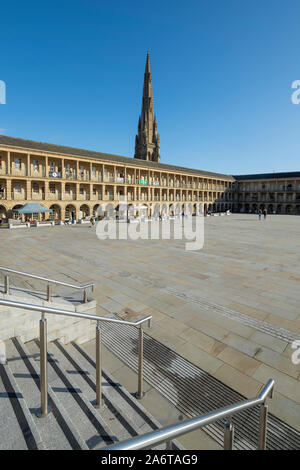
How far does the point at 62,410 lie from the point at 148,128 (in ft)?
273

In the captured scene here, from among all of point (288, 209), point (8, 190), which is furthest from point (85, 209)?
point (288, 209)

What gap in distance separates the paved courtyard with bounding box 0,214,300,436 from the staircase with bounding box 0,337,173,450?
181cm

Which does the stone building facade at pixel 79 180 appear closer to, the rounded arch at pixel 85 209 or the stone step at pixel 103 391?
the rounded arch at pixel 85 209

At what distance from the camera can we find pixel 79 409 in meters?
3.06

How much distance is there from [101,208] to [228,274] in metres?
34.5

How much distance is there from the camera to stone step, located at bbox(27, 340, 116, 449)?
2677 mm

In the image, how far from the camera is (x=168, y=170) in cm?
5416

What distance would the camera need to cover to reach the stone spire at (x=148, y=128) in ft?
253

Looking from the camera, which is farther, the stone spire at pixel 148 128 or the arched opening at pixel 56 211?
the stone spire at pixel 148 128

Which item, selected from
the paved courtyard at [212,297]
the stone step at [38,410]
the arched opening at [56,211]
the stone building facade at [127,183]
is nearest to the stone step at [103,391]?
the stone step at [38,410]

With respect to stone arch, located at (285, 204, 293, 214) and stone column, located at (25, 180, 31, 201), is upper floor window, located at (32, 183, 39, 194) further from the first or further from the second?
stone arch, located at (285, 204, 293, 214)

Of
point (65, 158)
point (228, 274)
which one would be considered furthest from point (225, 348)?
point (65, 158)
